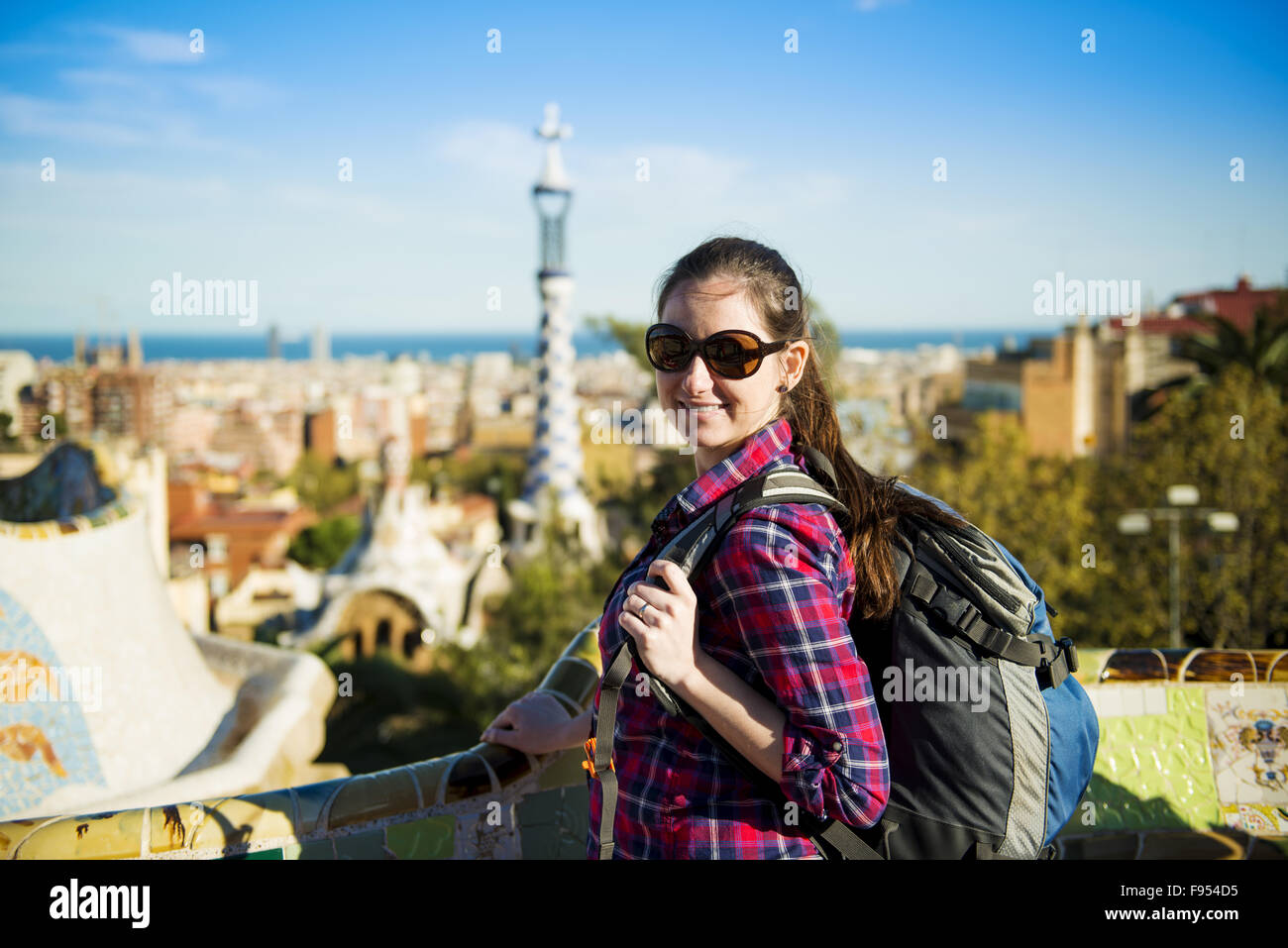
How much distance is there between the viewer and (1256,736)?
3020 millimetres

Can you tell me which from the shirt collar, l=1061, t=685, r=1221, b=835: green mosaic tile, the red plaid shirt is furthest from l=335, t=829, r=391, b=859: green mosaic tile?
l=1061, t=685, r=1221, b=835: green mosaic tile

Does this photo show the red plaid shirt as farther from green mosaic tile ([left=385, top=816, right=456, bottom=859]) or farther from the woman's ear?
green mosaic tile ([left=385, top=816, right=456, bottom=859])

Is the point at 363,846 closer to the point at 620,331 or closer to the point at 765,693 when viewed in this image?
the point at 765,693

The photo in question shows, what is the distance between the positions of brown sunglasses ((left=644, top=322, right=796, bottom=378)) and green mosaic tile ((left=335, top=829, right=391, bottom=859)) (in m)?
1.31

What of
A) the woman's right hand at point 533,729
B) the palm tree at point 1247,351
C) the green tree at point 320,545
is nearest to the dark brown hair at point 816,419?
the woman's right hand at point 533,729

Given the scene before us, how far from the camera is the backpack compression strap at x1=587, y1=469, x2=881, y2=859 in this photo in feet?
5.81

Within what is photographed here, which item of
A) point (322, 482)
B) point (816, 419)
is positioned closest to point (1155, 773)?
point (816, 419)

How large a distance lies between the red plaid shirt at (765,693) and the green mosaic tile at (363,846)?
81cm

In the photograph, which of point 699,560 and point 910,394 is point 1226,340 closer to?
point 699,560

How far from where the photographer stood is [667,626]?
1.73 meters

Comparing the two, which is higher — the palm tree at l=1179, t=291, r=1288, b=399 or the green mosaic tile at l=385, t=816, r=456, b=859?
the palm tree at l=1179, t=291, r=1288, b=399

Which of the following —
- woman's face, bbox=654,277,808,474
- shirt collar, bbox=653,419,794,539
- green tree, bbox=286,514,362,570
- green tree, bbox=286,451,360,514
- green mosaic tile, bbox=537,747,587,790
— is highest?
woman's face, bbox=654,277,808,474

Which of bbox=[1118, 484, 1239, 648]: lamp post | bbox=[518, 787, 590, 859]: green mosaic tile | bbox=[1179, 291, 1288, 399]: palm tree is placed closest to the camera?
bbox=[518, 787, 590, 859]: green mosaic tile

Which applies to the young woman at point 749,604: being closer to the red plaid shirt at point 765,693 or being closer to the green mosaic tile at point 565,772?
the red plaid shirt at point 765,693
